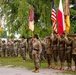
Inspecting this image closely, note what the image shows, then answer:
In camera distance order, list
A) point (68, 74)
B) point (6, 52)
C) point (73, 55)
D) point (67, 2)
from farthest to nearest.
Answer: point (6, 52), point (67, 2), point (73, 55), point (68, 74)

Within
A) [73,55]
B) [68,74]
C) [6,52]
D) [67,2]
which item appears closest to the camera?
[68,74]

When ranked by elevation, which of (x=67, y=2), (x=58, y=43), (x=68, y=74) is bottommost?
(x=68, y=74)

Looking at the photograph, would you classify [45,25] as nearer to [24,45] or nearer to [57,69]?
[24,45]

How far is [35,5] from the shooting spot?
30.4 meters

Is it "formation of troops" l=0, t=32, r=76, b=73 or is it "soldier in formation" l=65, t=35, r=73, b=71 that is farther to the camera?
"soldier in formation" l=65, t=35, r=73, b=71

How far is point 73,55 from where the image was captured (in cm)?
1510

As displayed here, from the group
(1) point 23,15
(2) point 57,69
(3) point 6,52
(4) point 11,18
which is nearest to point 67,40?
(2) point 57,69

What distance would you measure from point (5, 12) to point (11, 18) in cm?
85

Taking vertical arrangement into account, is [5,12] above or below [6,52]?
above

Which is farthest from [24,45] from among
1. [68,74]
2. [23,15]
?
[23,15]

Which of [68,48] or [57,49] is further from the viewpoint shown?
[57,49]

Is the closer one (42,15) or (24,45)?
(24,45)

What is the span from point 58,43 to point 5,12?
16195 mm

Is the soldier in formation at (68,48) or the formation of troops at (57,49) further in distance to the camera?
the soldier in formation at (68,48)
